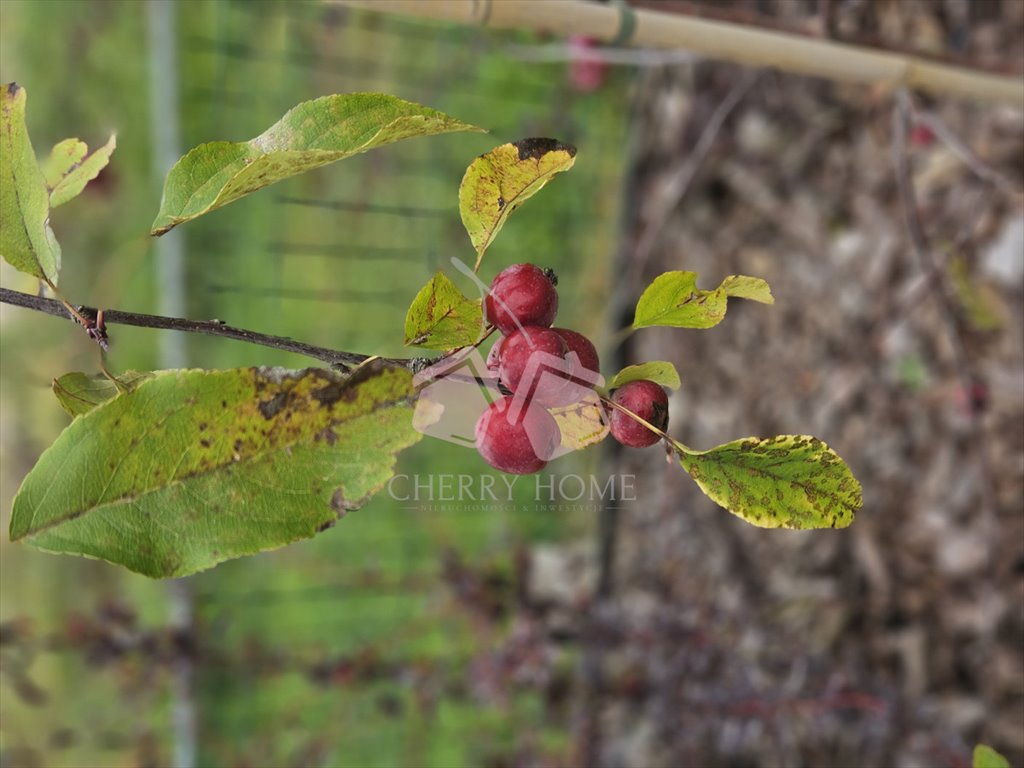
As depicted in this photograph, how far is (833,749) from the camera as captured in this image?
162cm

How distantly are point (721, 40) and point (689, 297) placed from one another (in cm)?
47

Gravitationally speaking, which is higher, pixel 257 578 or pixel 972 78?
pixel 972 78

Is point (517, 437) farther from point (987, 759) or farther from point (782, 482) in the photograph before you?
point (987, 759)

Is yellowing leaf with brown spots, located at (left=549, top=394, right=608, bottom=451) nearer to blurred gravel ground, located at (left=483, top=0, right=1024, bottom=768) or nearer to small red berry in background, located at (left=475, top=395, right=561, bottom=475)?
small red berry in background, located at (left=475, top=395, right=561, bottom=475)

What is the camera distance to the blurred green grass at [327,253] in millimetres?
2113

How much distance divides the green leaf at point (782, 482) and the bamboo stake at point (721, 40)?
0.49 meters

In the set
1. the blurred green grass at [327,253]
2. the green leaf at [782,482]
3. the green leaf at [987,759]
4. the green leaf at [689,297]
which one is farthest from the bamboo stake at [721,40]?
the blurred green grass at [327,253]

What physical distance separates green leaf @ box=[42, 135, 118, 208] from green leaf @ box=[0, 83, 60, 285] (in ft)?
0.15

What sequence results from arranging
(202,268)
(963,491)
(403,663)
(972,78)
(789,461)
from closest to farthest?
1. (789,461)
2. (972,78)
3. (963,491)
4. (403,663)
5. (202,268)

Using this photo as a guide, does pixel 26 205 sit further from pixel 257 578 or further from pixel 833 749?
pixel 257 578

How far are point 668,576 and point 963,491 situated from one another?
2.42 feet

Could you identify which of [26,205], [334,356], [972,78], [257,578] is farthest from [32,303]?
[257,578]

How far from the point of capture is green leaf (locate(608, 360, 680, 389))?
1.66 ft

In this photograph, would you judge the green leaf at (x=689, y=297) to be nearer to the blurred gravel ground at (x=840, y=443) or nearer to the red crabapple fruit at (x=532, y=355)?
the red crabapple fruit at (x=532, y=355)
